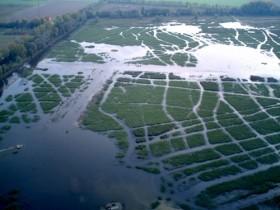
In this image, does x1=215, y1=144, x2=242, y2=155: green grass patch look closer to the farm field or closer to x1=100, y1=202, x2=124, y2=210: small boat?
x1=100, y1=202, x2=124, y2=210: small boat

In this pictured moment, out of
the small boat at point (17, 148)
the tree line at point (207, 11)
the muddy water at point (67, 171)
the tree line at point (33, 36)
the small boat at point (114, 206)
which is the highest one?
the tree line at point (207, 11)

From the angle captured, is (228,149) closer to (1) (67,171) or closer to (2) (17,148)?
(1) (67,171)

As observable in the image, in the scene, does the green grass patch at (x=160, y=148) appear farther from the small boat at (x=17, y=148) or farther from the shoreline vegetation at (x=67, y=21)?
the shoreline vegetation at (x=67, y=21)

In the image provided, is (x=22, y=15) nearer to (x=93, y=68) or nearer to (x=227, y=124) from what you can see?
(x=93, y=68)

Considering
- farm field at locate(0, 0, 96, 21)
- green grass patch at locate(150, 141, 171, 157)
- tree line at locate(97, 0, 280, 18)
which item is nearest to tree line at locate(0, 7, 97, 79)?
farm field at locate(0, 0, 96, 21)

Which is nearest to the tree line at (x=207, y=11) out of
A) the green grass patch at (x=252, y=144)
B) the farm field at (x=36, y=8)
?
the farm field at (x=36, y=8)

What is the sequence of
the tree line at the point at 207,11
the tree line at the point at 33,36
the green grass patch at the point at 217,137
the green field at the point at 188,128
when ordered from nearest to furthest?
the green field at the point at 188,128 → the green grass patch at the point at 217,137 → the tree line at the point at 33,36 → the tree line at the point at 207,11

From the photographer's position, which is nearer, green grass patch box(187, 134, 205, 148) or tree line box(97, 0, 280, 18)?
green grass patch box(187, 134, 205, 148)
